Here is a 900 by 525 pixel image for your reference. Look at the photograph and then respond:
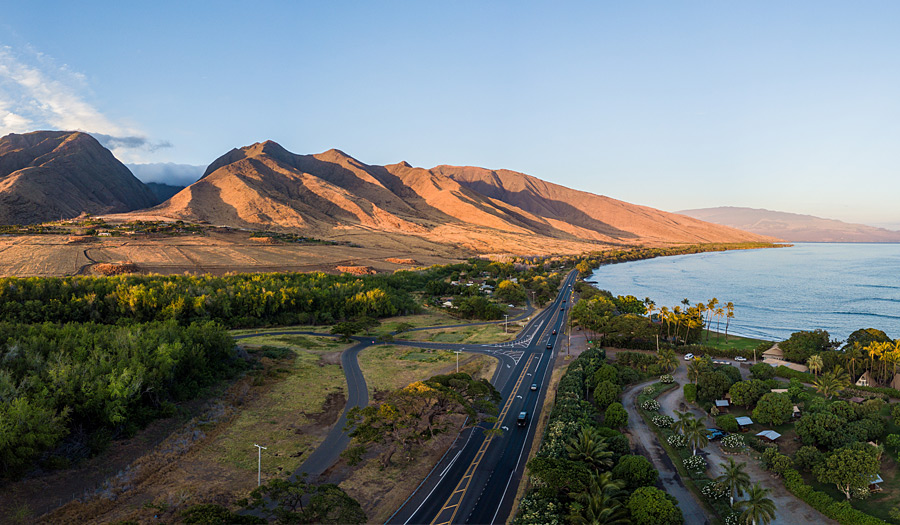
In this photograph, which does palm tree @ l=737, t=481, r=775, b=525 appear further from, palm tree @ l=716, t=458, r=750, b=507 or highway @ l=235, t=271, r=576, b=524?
highway @ l=235, t=271, r=576, b=524

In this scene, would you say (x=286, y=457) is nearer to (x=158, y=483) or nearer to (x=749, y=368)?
(x=158, y=483)

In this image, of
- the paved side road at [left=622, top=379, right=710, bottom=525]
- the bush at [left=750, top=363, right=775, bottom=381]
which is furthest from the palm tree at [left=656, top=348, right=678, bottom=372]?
the paved side road at [left=622, top=379, right=710, bottom=525]

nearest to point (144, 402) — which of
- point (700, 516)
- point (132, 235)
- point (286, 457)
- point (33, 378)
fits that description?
point (33, 378)

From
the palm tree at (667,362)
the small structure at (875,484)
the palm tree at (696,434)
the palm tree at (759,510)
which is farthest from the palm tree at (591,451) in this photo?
the palm tree at (667,362)

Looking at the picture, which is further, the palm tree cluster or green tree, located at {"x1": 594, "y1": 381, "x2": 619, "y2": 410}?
green tree, located at {"x1": 594, "y1": 381, "x2": 619, "y2": 410}

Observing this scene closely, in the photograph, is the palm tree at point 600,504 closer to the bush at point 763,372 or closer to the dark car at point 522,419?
the dark car at point 522,419
